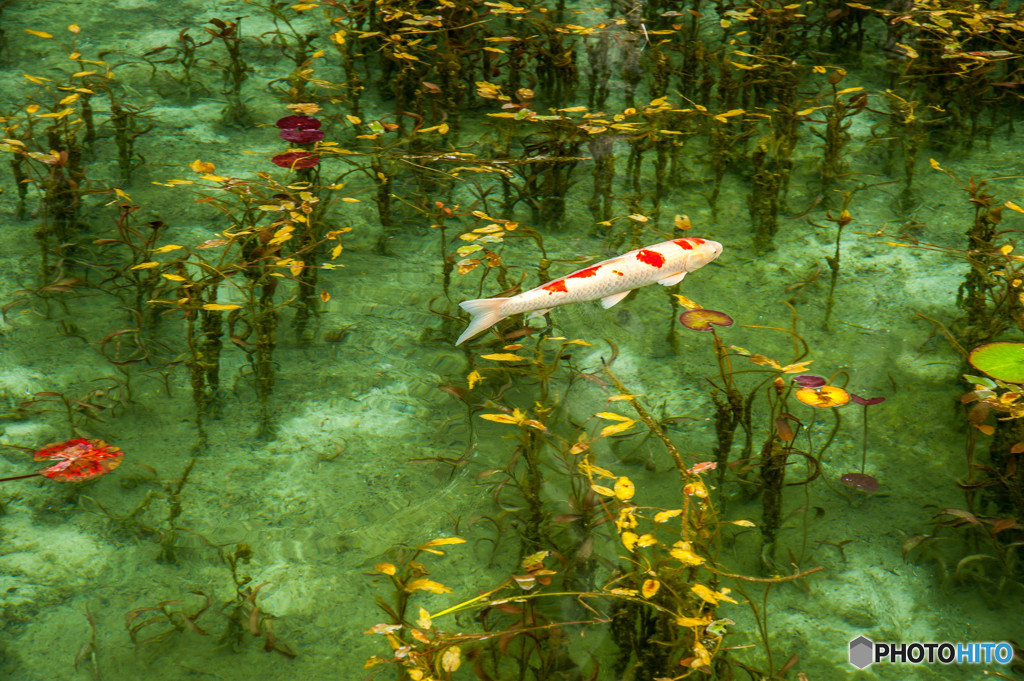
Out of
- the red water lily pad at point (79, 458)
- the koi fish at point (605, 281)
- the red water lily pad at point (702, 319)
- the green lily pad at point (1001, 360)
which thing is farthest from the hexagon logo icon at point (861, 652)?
the red water lily pad at point (79, 458)

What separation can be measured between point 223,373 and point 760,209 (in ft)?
9.44

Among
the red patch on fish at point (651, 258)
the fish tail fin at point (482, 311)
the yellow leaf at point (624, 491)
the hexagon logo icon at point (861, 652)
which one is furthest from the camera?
the red patch on fish at point (651, 258)

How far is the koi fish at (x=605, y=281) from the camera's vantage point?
3.21 metres

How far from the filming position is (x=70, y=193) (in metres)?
4.26

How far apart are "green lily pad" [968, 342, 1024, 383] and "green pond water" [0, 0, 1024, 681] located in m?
0.34

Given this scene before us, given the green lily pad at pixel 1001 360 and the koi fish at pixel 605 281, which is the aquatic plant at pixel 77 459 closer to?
the koi fish at pixel 605 281

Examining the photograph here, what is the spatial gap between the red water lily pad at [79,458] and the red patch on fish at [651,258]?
2.19m

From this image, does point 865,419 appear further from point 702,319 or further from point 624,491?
point 624,491

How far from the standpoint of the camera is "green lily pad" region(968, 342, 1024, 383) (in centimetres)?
320

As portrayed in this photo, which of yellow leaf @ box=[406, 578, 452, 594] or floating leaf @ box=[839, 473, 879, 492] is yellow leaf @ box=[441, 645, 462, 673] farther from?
floating leaf @ box=[839, 473, 879, 492]

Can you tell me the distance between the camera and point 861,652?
2787 mm

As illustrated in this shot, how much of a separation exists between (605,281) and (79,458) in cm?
211

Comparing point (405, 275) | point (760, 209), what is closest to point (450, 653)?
point (405, 275)

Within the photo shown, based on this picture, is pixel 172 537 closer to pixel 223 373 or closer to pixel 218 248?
pixel 223 373
